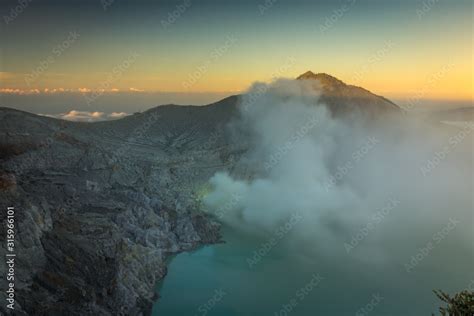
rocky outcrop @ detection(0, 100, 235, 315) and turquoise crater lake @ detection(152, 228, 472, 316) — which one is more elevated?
rocky outcrop @ detection(0, 100, 235, 315)

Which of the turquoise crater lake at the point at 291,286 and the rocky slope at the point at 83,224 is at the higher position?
the rocky slope at the point at 83,224

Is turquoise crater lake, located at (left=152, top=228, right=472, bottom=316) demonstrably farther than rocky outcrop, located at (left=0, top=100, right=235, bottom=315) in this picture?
Yes

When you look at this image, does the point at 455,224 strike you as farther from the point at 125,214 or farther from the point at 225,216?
the point at 125,214

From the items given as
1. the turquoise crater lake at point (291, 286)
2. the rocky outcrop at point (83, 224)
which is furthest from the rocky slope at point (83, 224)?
the turquoise crater lake at point (291, 286)

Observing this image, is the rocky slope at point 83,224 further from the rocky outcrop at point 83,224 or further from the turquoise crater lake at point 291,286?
the turquoise crater lake at point 291,286

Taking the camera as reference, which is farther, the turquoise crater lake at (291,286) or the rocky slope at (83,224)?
the turquoise crater lake at (291,286)

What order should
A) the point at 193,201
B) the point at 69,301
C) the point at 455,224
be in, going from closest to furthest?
1. the point at 69,301
2. the point at 455,224
3. the point at 193,201

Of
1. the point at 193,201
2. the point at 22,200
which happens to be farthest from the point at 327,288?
the point at 193,201

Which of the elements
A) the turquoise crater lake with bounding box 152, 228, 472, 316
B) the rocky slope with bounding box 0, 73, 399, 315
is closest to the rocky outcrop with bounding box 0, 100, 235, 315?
the rocky slope with bounding box 0, 73, 399, 315

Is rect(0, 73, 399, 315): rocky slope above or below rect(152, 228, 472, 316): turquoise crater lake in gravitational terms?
above

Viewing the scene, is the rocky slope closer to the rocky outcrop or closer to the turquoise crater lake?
the rocky outcrop

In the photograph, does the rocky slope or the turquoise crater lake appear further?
the turquoise crater lake
